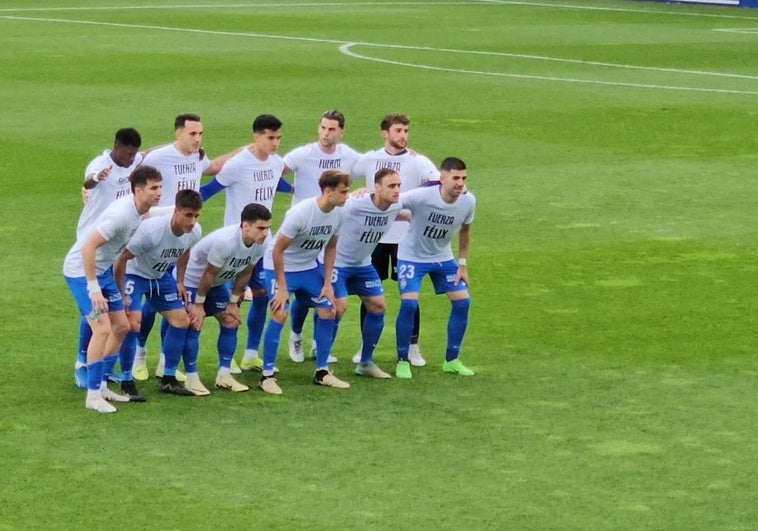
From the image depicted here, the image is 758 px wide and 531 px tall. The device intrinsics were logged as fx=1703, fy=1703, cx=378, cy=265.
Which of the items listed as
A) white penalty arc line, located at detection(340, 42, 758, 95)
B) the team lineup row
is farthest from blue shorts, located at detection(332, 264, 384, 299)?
white penalty arc line, located at detection(340, 42, 758, 95)

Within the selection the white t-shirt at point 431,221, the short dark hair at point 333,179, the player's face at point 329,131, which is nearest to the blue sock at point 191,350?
the short dark hair at point 333,179

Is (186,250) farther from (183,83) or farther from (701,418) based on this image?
(183,83)

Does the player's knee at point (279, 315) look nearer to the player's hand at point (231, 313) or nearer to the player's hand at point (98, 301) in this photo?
the player's hand at point (231, 313)

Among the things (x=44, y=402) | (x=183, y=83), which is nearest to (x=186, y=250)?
(x=44, y=402)

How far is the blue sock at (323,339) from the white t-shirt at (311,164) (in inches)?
78.6

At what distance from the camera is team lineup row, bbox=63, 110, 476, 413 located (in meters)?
12.8

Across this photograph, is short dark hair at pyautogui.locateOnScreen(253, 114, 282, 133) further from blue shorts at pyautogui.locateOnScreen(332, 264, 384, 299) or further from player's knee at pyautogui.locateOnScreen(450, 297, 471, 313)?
player's knee at pyautogui.locateOnScreen(450, 297, 471, 313)

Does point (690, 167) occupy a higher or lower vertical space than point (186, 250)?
lower

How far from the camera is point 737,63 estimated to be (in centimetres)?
3825

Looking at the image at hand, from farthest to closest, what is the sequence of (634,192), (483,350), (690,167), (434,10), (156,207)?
(434,10), (690,167), (634,192), (483,350), (156,207)

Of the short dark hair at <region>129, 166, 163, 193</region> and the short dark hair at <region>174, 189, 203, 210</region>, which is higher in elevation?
the short dark hair at <region>129, 166, 163, 193</region>

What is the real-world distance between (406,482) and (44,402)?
3.32 metres

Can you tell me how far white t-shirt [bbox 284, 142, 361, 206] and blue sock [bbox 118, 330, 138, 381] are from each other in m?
2.68

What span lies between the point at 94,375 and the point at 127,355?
1.59 feet
